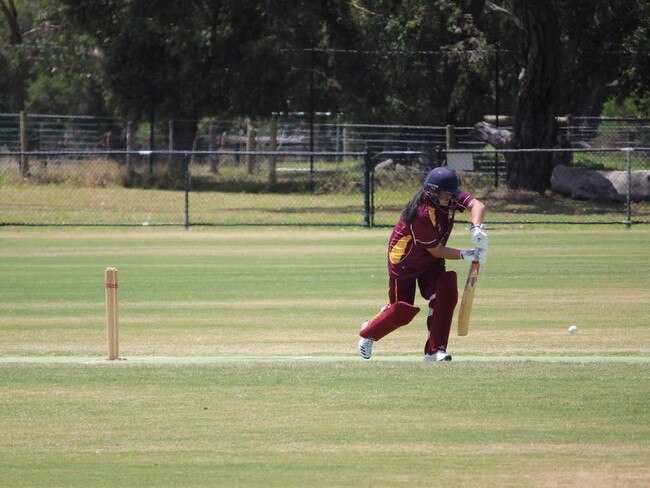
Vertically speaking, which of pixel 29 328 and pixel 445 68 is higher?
pixel 445 68

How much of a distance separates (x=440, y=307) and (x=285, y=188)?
28576 millimetres

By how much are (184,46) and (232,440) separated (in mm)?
34059

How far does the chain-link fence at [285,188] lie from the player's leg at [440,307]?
17.4 m

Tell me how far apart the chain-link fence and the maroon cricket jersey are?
17497 millimetres

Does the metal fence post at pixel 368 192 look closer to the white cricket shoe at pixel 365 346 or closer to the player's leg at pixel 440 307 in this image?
the white cricket shoe at pixel 365 346

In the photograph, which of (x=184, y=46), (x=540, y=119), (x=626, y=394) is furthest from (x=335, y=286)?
(x=184, y=46)

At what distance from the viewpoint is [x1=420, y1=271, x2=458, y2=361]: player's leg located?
37.2 feet

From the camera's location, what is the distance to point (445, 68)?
47.3 meters

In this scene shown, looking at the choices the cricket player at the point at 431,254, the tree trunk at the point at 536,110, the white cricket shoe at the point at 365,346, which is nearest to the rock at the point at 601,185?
the tree trunk at the point at 536,110

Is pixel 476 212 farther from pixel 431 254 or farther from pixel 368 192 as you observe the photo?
pixel 368 192

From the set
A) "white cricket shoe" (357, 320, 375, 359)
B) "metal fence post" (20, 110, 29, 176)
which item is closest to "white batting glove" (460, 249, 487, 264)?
"white cricket shoe" (357, 320, 375, 359)

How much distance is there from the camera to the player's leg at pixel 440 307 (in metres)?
11.4

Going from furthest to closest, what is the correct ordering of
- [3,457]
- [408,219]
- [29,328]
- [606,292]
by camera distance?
[606,292], [29,328], [408,219], [3,457]

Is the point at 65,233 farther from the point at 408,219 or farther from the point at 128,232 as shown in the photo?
the point at 408,219
